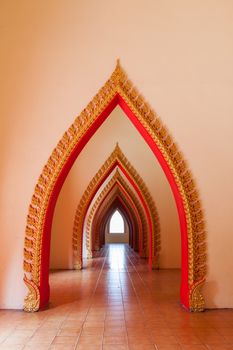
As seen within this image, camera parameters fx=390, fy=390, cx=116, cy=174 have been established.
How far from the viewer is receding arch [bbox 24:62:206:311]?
14.9ft

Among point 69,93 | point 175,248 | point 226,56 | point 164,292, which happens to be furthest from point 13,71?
point 175,248

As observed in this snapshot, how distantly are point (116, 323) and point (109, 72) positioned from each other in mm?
2824

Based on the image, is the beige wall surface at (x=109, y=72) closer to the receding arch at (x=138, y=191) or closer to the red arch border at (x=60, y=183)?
the red arch border at (x=60, y=183)

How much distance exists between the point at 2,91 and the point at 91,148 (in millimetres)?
4111

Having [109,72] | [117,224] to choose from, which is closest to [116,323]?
[109,72]

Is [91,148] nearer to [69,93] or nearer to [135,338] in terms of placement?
[69,93]

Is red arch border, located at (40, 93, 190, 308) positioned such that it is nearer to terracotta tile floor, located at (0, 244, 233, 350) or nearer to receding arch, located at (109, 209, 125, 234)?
terracotta tile floor, located at (0, 244, 233, 350)

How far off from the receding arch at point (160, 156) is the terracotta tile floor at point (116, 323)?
0.39 meters

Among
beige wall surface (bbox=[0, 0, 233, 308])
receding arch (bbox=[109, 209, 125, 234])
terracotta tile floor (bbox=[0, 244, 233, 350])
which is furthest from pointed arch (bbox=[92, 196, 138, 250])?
beige wall surface (bbox=[0, 0, 233, 308])

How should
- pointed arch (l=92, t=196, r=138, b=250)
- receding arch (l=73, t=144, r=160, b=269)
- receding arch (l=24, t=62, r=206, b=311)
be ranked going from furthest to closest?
pointed arch (l=92, t=196, r=138, b=250) < receding arch (l=73, t=144, r=160, b=269) < receding arch (l=24, t=62, r=206, b=311)

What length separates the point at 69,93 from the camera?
469 centimetres

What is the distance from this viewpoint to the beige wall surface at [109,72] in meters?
4.60

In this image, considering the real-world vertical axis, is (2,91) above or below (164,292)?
above

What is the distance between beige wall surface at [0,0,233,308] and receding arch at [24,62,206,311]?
0.30ft
